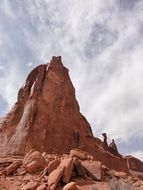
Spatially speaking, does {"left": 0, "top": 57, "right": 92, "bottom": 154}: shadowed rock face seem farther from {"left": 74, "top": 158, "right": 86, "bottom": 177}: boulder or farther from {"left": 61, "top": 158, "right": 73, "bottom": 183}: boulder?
{"left": 61, "top": 158, "right": 73, "bottom": 183}: boulder

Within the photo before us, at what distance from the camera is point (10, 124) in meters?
34.8

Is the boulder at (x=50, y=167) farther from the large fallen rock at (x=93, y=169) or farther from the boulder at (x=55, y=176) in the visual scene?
the large fallen rock at (x=93, y=169)

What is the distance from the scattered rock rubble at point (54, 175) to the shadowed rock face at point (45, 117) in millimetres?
8334

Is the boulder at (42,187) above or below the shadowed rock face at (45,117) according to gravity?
below

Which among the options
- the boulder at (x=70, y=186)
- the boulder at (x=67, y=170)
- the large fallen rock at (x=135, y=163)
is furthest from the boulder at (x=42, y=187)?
the large fallen rock at (x=135, y=163)

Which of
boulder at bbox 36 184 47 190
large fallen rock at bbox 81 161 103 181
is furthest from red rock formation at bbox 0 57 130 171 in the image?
boulder at bbox 36 184 47 190

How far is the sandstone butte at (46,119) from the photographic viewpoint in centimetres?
3203

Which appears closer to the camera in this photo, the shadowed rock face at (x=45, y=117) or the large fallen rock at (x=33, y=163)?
the large fallen rock at (x=33, y=163)

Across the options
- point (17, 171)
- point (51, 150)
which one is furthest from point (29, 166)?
point (51, 150)

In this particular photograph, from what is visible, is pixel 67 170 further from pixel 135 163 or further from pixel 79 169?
pixel 135 163

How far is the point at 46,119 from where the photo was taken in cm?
3356

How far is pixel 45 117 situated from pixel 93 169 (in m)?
12.2

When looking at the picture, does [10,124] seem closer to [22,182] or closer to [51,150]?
[51,150]

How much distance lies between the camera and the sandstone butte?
105ft
